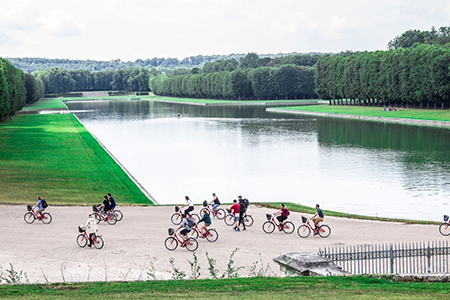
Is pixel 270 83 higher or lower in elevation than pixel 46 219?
higher

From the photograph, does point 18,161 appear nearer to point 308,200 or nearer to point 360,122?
point 308,200

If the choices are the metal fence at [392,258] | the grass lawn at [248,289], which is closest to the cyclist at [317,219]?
the metal fence at [392,258]

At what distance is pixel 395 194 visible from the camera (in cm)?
3391

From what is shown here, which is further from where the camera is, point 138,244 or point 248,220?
point 248,220

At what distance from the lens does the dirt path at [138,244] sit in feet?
59.8

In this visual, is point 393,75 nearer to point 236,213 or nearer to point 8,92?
point 8,92

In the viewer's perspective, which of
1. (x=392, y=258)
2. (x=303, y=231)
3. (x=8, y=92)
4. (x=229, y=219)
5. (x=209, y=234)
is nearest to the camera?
(x=392, y=258)

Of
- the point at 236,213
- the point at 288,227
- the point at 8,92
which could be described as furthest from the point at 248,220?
the point at 8,92

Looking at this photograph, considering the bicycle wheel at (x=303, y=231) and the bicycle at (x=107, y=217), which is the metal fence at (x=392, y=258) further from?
the bicycle at (x=107, y=217)

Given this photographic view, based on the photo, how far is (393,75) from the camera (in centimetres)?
10581

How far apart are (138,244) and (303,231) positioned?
6.66 meters

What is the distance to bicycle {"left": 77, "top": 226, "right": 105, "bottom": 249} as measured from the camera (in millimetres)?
20891

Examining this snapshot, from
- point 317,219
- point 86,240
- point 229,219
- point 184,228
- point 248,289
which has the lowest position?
point 229,219

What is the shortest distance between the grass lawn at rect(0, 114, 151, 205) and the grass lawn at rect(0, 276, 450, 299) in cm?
1715
